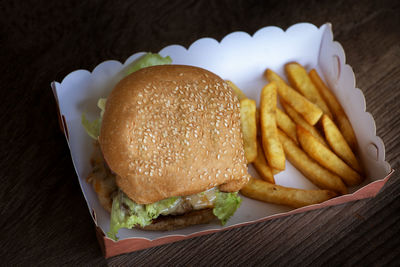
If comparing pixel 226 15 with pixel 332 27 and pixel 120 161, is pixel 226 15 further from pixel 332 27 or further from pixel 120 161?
pixel 120 161

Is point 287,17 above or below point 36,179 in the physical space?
above

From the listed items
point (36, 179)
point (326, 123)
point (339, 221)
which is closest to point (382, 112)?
point (326, 123)

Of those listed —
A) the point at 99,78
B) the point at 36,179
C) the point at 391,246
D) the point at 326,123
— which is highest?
the point at 99,78

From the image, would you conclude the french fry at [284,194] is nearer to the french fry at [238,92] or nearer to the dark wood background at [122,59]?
the dark wood background at [122,59]

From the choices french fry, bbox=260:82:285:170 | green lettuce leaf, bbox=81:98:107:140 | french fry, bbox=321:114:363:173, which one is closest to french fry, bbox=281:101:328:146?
french fry, bbox=321:114:363:173

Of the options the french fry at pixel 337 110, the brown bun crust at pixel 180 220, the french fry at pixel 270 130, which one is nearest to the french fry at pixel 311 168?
the french fry at pixel 270 130
